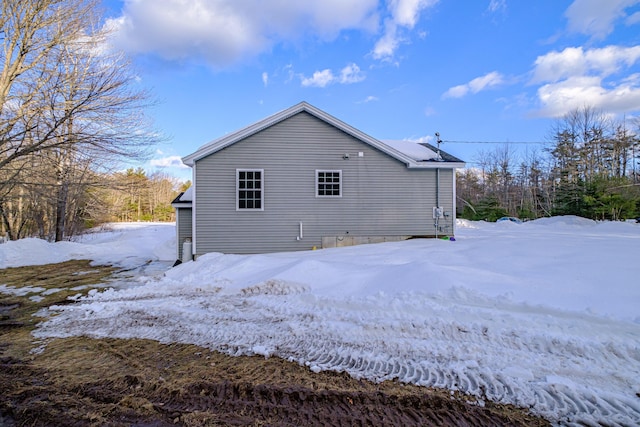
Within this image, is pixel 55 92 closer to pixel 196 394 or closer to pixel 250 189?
pixel 250 189

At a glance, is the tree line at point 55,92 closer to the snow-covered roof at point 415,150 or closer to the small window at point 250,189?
the small window at point 250,189

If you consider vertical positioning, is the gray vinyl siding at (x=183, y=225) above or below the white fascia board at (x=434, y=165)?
below

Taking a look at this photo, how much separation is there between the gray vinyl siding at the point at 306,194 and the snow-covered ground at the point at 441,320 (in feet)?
9.75

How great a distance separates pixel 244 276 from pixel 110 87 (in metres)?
8.23

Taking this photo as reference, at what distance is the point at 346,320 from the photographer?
A: 14.4ft

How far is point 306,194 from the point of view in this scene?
35.3ft

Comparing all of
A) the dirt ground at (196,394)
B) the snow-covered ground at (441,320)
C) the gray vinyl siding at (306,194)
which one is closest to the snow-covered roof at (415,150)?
the gray vinyl siding at (306,194)

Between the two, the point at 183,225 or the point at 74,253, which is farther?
the point at 74,253

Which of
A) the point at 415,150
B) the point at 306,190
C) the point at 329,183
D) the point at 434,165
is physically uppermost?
the point at 415,150

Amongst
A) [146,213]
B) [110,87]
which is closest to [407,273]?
[110,87]

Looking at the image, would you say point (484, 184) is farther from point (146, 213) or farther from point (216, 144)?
point (146, 213)

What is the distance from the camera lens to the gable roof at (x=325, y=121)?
10094 millimetres

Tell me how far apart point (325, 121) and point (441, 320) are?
8316mm

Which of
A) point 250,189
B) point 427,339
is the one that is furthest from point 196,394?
point 250,189
